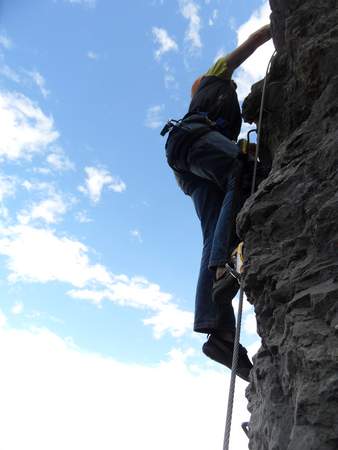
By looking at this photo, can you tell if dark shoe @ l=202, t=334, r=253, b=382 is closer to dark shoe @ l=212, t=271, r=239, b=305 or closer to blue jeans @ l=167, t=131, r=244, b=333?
blue jeans @ l=167, t=131, r=244, b=333

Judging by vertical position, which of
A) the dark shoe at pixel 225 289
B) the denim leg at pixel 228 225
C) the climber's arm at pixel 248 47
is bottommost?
the dark shoe at pixel 225 289

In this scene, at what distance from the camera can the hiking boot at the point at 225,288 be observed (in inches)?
134

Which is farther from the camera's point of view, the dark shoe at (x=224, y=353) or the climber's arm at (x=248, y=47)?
the climber's arm at (x=248, y=47)

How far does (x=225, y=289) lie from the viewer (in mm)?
3449

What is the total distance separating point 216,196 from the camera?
4531mm

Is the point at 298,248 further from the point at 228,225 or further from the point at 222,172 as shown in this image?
the point at 222,172

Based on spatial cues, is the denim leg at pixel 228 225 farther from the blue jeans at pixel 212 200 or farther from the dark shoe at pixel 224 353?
the dark shoe at pixel 224 353

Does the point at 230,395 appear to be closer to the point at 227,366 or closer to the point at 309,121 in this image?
the point at 227,366

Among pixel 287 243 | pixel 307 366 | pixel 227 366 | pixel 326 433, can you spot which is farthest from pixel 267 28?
pixel 326 433

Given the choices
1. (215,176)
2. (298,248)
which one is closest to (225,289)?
(298,248)

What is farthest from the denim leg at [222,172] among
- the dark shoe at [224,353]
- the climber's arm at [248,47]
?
the climber's arm at [248,47]

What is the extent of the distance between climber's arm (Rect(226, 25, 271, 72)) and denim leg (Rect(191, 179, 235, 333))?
1.39m

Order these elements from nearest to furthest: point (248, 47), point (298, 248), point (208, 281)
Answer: point (298, 248), point (208, 281), point (248, 47)

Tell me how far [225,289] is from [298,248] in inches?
31.7
